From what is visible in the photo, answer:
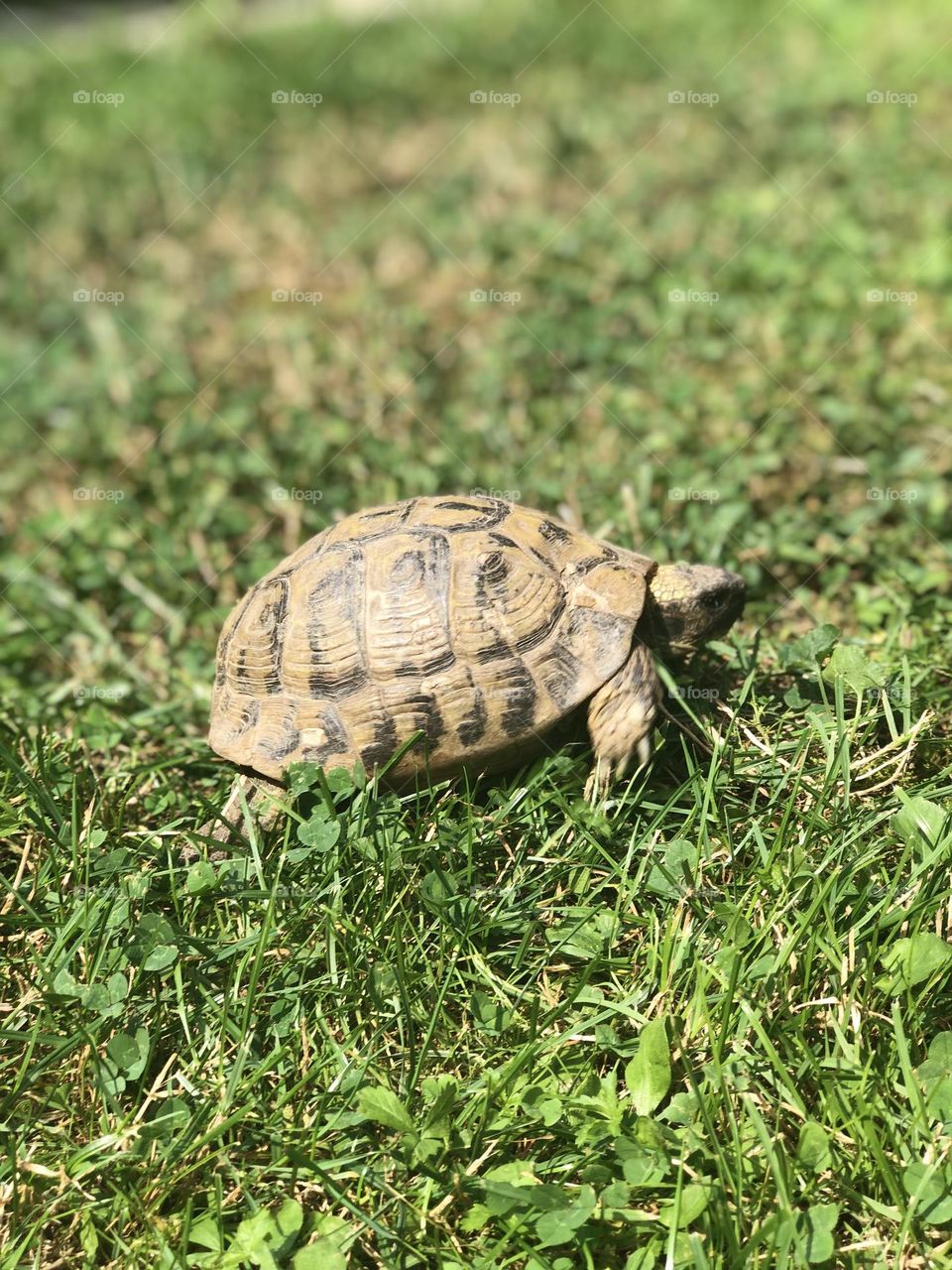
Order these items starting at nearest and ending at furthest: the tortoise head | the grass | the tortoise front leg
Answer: the grass, the tortoise front leg, the tortoise head

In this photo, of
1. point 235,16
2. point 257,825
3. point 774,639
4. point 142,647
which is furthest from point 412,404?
point 235,16

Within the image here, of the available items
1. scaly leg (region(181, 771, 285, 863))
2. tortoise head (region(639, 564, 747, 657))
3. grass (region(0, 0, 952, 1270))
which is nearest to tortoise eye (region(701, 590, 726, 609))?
tortoise head (region(639, 564, 747, 657))

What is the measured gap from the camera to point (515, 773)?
10.4ft

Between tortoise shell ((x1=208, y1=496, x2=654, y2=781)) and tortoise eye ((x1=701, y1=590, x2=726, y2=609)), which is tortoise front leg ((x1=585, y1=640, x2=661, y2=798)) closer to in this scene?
tortoise shell ((x1=208, y1=496, x2=654, y2=781))

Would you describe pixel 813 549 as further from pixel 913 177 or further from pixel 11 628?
pixel 913 177

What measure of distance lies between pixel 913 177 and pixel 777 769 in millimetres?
5598

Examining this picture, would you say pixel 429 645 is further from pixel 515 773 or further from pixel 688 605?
pixel 688 605

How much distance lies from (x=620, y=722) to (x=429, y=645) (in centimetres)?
58

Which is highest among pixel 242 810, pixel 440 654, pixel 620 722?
pixel 440 654

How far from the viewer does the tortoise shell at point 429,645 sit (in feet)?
9.80

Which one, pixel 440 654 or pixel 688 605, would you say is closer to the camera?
pixel 440 654

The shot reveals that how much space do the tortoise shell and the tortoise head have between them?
0.14 metres

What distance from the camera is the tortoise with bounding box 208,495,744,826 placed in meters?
2.98

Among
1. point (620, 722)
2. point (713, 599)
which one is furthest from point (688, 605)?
point (620, 722)
